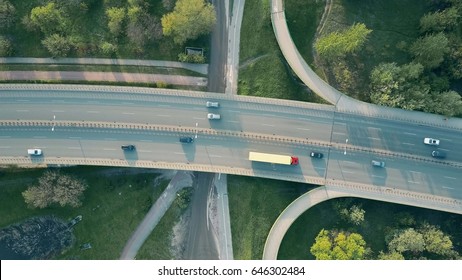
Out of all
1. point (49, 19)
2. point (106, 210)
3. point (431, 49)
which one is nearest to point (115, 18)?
point (49, 19)

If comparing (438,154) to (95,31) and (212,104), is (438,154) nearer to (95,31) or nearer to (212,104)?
(212,104)

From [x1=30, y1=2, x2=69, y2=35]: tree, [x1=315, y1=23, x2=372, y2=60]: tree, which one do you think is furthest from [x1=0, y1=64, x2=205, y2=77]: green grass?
[x1=315, y1=23, x2=372, y2=60]: tree

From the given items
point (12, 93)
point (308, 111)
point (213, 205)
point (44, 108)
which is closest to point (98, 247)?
point (213, 205)

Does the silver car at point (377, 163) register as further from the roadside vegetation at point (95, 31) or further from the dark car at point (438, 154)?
the roadside vegetation at point (95, 31)

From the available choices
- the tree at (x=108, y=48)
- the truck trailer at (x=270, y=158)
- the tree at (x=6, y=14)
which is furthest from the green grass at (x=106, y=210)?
the tree at (x=6, y=14)

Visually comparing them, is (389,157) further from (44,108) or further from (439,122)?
(44,108)

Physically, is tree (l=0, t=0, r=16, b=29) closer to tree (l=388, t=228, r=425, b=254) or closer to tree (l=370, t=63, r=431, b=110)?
tree (l=370, t=63, r=431, b=110)
